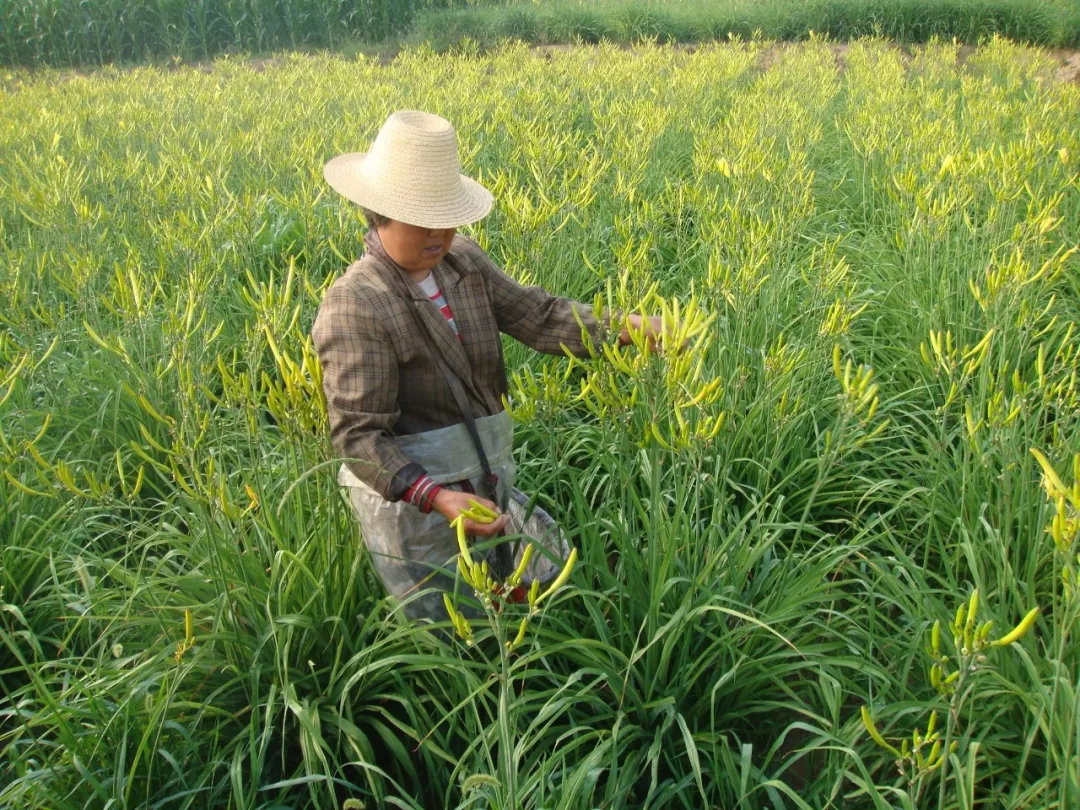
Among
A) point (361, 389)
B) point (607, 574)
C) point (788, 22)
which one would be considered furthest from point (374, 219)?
point (788, 22)

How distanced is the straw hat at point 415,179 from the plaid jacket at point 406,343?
0.13 meters

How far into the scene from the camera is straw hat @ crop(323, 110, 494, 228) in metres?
1.74

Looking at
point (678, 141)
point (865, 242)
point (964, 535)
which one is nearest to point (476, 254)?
point (964, 535)

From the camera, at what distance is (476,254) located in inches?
79.5

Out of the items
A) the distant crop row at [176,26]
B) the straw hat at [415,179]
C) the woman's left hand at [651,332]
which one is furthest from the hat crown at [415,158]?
the distant crop row at [176,26]

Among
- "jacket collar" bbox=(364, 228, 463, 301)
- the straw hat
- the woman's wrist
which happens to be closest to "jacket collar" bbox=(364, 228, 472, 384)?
"jacket collar" bbox=(364, 228, 463, 301)

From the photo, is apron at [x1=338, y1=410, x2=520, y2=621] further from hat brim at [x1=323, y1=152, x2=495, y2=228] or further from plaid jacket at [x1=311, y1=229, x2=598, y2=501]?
hat brim at [x1=323, y1=152, x2=495, y2=228]

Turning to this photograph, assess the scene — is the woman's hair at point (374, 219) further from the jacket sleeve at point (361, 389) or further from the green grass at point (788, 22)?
the green grass at point (788, 22)

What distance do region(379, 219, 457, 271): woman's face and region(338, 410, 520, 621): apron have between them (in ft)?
1.23

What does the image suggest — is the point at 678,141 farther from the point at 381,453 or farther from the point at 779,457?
the point at 381,453

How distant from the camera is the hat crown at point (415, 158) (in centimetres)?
177

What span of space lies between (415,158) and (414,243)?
180 millimetres

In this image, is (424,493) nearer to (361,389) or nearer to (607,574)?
(361,389)

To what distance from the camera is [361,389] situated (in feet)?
5.65
